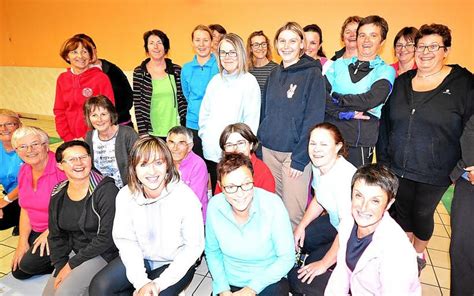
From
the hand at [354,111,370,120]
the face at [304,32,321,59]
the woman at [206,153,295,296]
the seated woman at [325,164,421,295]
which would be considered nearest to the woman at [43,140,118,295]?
the woman at [206,153,295,296]

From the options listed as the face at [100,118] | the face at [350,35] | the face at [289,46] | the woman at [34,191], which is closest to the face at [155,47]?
the face at [100,118]

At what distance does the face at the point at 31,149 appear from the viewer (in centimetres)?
259

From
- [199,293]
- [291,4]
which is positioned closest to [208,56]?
[199,293]

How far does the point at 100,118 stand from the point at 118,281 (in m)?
1.30

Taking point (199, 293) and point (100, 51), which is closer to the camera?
point (199, 293)

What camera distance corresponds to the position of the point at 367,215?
5.20 ft

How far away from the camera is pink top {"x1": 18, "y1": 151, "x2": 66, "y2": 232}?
2.63 meters

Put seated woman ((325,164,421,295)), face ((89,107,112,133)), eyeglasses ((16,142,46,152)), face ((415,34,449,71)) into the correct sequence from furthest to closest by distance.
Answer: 1. face ((89,107,112,133))
2. eyeglasses ((16,142,46,152))
3. face ((415,34,449,71))
4. seated woman ((325,164,421,295))

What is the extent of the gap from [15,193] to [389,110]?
3.35 m

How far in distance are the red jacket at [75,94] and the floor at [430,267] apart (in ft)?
3.83

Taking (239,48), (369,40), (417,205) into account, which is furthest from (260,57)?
(417,205)

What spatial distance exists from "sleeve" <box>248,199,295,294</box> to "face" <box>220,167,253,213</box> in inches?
7.6

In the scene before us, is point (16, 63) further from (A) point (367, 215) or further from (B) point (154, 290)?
(A) point (367, 215)

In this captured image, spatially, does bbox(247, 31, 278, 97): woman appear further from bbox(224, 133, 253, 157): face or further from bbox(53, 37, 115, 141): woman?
bbox(53, 37, 115, 141): woman
